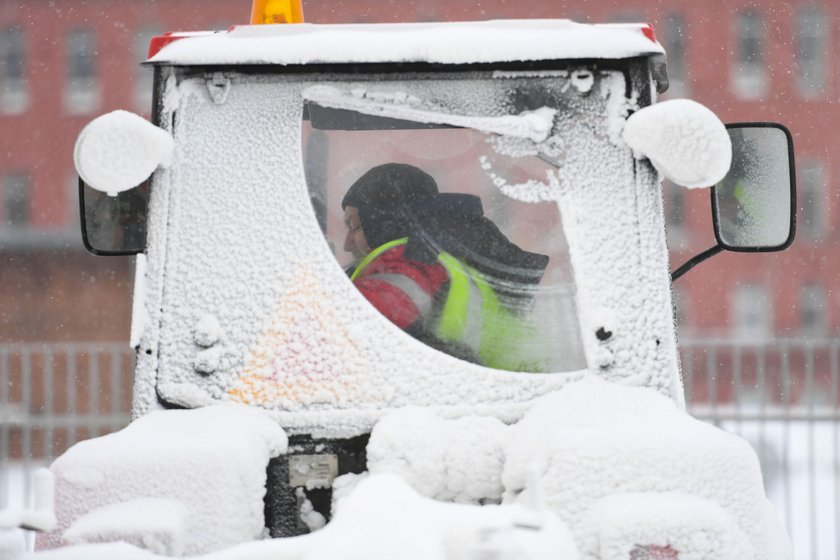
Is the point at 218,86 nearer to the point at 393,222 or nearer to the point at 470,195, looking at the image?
the point at 393,222

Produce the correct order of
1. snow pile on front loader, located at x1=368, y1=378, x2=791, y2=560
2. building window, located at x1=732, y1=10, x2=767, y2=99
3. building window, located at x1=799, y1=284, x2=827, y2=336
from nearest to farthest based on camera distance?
snow pile on front loader, located at x1=368, y1=378, x2=791, y2=560 → building window, located at x1=799, y1=284, x2=827, y2=336 → building window, located at x1=732, y1=10, x2=767, y2=99

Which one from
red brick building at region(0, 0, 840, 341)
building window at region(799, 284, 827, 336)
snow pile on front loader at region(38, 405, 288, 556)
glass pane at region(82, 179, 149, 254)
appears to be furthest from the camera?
building window at region(799, 284, 827, 336)

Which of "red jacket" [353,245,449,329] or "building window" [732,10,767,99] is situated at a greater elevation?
"building window" [732,10,767,99]

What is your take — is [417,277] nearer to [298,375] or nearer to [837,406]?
[298,375]

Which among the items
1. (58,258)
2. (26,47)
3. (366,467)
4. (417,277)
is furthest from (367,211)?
(26,47)

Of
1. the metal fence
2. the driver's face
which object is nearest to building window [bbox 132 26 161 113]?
the metal fence

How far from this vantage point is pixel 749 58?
33.2 metres

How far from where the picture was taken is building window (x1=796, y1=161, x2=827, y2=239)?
109 feet

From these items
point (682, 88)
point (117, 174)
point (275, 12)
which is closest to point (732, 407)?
point (275, 12)

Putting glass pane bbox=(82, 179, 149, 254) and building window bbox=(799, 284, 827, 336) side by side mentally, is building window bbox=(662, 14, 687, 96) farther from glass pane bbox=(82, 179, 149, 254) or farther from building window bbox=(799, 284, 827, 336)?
glass pane bbox=(82, 179, 149, 254)

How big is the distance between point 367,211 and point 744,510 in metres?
1.16

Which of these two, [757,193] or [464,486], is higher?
[757,193]

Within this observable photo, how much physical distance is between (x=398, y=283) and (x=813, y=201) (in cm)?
3231

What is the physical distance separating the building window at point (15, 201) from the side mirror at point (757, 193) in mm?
33409
